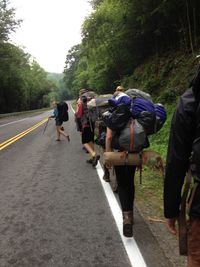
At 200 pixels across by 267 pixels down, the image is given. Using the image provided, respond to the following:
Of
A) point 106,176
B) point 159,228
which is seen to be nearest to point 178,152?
point 159,228

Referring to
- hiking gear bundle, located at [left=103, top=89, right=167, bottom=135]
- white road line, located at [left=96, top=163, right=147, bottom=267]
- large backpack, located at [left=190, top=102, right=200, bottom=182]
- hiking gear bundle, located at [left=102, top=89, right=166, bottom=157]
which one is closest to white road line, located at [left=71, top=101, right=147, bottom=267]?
white road line, located at [left=96, top=163, right=147, bottom=267]

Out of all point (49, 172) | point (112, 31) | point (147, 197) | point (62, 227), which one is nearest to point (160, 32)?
point (112, 31)

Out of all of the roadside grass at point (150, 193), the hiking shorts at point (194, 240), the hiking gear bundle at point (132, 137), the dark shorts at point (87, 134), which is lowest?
the roadside grass at point (150, 193)

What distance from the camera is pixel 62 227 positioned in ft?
18.5

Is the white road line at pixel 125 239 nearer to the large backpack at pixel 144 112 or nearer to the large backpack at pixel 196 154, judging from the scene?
the large backpack at pixel 144 112

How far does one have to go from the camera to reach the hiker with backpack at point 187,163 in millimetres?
2494

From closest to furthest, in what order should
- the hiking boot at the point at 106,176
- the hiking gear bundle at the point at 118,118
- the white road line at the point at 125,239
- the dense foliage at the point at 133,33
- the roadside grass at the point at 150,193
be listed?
the white road line at the point at 125,239
the hiking gear bundle at the point at 118,118
the roadside grass at the point at 150,193
the hiking boot at the point at 106,176
the dense foliage at the point at 133,33

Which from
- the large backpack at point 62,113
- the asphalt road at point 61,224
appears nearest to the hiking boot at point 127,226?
the asphalt road at point 61,224

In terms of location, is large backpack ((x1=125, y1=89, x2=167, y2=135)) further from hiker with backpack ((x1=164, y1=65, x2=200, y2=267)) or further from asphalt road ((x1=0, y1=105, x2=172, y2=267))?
hiker with backpack ((x1=164, y1=65, x2=200, y2=267))

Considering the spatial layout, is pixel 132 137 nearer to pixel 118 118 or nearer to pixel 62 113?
pixel 118 118

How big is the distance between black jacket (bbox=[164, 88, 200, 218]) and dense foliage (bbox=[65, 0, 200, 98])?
16.0 meters

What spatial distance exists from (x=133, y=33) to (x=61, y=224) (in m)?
21.1

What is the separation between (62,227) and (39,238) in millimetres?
490

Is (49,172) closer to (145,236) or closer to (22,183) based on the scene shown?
(22,183)
